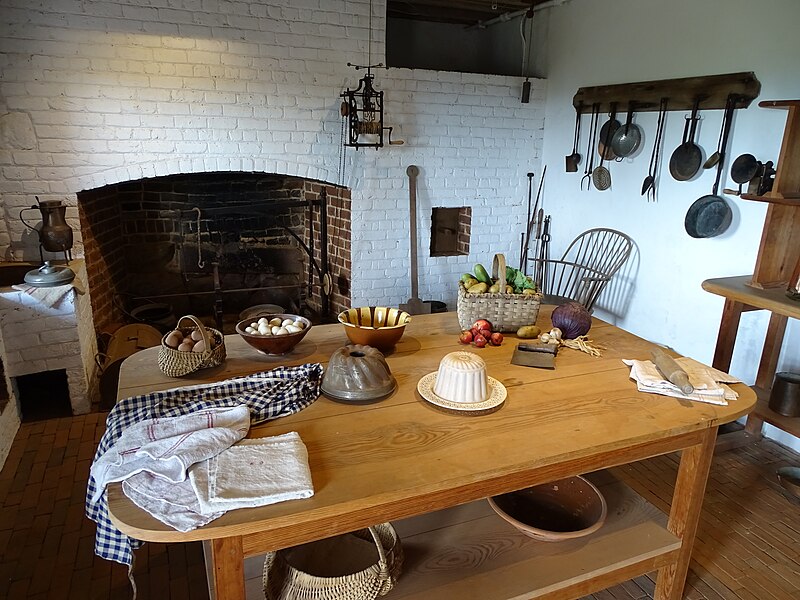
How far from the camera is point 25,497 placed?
7.41 ft

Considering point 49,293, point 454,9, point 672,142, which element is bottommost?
point 49,293

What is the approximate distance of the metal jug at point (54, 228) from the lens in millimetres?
2812

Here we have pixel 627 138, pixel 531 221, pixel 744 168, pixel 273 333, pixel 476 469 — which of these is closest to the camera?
pixel 476 469

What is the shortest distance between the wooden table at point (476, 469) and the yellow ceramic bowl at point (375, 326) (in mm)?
68

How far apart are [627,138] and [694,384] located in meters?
2.29

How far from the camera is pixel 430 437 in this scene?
1348 millimetres

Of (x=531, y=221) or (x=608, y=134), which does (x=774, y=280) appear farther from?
(x=531, y=221)

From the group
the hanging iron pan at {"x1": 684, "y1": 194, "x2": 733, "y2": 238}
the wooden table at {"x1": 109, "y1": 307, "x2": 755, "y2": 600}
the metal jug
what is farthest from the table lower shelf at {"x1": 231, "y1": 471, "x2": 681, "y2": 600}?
the metal jug

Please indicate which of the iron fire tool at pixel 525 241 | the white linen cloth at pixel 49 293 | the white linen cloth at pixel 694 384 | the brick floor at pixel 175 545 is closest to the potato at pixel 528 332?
the white linen cloth at pixel 694 384

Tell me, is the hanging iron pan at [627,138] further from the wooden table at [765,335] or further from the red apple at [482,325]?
the red apple at [482,325]

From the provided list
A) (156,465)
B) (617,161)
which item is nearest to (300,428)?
(156,465)

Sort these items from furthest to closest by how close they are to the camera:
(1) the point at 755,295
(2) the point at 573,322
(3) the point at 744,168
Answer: (3) the point at 744,168
(1) the point at 755,295
(2) the point at 573,322

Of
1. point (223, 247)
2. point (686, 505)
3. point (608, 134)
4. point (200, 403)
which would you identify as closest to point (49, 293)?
point (223, 247)

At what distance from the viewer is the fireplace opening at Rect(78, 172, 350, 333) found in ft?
12.6
